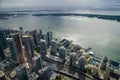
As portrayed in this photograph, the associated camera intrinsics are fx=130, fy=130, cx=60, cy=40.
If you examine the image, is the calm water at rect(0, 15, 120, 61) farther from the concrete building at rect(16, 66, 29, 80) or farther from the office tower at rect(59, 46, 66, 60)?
the concrete building at rect(16, 66, 29, 80)

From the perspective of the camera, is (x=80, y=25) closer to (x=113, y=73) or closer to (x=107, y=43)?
(x=107, y=43)

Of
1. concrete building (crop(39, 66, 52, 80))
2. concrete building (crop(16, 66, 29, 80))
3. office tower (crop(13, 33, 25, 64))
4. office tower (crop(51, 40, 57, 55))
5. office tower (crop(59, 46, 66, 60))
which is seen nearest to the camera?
concrete building (crop(16, 66, 29, 80))

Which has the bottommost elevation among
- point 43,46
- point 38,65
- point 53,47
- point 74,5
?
point 38,65

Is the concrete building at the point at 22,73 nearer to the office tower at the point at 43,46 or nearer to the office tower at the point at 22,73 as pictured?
the office tower at the point at 22,73

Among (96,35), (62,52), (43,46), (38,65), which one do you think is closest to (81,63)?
(62,52)

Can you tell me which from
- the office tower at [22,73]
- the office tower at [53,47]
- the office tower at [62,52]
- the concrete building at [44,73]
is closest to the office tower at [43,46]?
the office tower at [53,47]

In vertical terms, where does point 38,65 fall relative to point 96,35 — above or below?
above

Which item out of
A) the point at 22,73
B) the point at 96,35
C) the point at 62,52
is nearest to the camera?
the point at 22,73

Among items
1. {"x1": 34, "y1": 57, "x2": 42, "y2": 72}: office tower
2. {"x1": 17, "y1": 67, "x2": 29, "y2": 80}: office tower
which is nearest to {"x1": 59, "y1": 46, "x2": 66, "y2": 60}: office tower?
{"x1": 34, "y1": 57, "x2": 42, "y2": 72}: office tower

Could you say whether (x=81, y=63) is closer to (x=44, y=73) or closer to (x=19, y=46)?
(x=44, y=73)

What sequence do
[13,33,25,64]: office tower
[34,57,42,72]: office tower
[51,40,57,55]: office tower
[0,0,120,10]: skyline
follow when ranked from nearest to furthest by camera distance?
[34,57,42,72]: office tower → [13,33,25,64]: office tower → [51,40,57,55]: office tower → [0,0,120,10]: skyline

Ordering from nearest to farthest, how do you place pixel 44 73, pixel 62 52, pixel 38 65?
pixel 44 73
pixel 38 65
pixel 62 52

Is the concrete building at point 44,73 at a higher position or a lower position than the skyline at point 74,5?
lower
